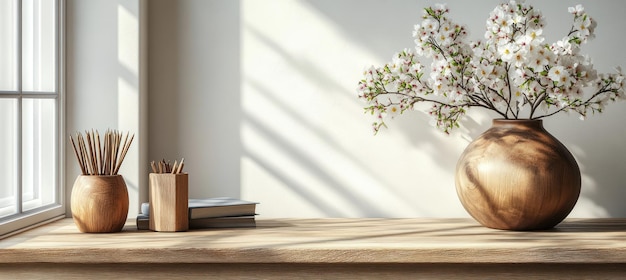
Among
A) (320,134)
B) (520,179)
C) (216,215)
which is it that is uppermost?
(320,134)

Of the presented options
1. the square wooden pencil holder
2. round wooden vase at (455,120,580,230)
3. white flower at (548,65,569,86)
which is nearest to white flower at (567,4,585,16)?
white flower at (548,65,569,86)

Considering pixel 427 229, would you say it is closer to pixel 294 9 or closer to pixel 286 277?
pixel 286 277

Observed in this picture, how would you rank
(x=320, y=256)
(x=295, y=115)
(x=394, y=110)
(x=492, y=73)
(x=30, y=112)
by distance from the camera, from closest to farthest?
(x=320, y=256)
(x=492, y=73)
(x=30, y=112)
(x=394, y=110)
(x=295, y=115)

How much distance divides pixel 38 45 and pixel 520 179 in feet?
5.79

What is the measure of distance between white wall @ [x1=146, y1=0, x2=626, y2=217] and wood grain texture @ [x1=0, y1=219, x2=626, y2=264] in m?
0.53

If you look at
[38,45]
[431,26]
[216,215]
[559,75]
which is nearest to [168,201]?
[216,215]

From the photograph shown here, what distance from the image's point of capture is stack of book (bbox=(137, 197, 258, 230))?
248cm

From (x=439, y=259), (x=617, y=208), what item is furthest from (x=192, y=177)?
(x=617, y=208)

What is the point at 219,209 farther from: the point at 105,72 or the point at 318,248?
the point at 105,72

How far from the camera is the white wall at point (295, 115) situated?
287cm

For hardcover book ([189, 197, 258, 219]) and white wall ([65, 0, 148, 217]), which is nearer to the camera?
hardcover book ([189, 197, 258, 219])

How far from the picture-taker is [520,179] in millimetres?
2350

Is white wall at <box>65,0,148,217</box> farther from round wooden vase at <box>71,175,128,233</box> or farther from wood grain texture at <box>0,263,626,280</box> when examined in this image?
wood grain texture at <box>0,263,626,280</box>

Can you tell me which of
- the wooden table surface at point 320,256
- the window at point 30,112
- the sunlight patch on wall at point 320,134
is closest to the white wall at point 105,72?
the window at point 30,112
